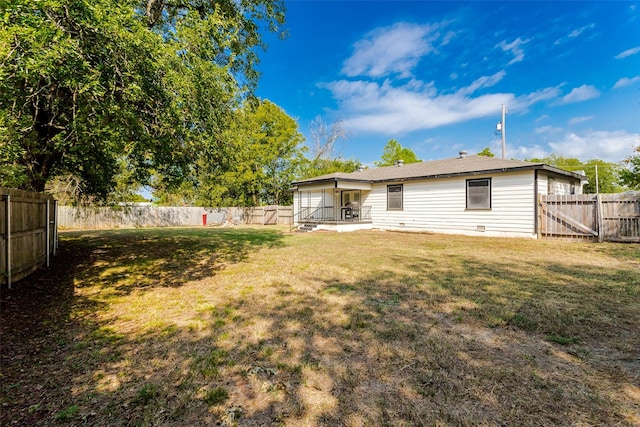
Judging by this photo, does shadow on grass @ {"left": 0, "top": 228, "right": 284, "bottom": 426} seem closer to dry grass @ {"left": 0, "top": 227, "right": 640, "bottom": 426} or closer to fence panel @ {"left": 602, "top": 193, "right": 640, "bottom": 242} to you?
dry grass @ {"left": 0, "top": 227, "right": 640, "bottom": 426}

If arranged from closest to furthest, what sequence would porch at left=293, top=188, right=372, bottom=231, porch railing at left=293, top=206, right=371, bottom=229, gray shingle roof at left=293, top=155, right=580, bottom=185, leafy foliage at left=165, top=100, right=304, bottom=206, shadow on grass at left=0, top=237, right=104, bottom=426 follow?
shadow on grass at left=0, top=237, right=104, bottom=426 < gray shingle roof at left=293, top=155, right=580, bottom=185 < porch at left=293, top=188, right=372, bottom=231 < porch railing at left=293, top=206, right=371, bottom=229 < leafy foliage at left=165, top=100, right=304, bottom=206

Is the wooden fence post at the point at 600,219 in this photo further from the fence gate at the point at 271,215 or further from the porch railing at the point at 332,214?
the fence gate at the point at 271,215

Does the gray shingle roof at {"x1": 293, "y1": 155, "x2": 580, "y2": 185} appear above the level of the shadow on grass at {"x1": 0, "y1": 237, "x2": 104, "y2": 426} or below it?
above

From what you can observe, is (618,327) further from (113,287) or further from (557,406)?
(113,287)

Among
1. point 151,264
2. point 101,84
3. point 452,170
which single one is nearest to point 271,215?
point 452,170

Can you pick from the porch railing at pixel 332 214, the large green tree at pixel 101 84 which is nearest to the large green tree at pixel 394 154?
the porch railing at pixel 332 214

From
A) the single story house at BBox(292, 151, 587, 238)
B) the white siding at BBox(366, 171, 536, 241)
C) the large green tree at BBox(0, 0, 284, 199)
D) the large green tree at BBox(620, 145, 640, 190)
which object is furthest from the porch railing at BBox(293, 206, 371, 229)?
the large green tree at BBox(620, 145, 640, 190)

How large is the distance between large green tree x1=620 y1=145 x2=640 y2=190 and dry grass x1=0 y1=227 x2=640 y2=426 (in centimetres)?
1664

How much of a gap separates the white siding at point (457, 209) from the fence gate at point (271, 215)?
34.5 ft

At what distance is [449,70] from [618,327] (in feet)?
66.7

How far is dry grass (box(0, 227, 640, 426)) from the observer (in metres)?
2.06

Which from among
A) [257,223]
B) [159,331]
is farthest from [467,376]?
[257,223]

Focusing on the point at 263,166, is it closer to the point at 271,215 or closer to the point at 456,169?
the point at 271,215

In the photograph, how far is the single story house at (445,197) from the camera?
39.4 feet
